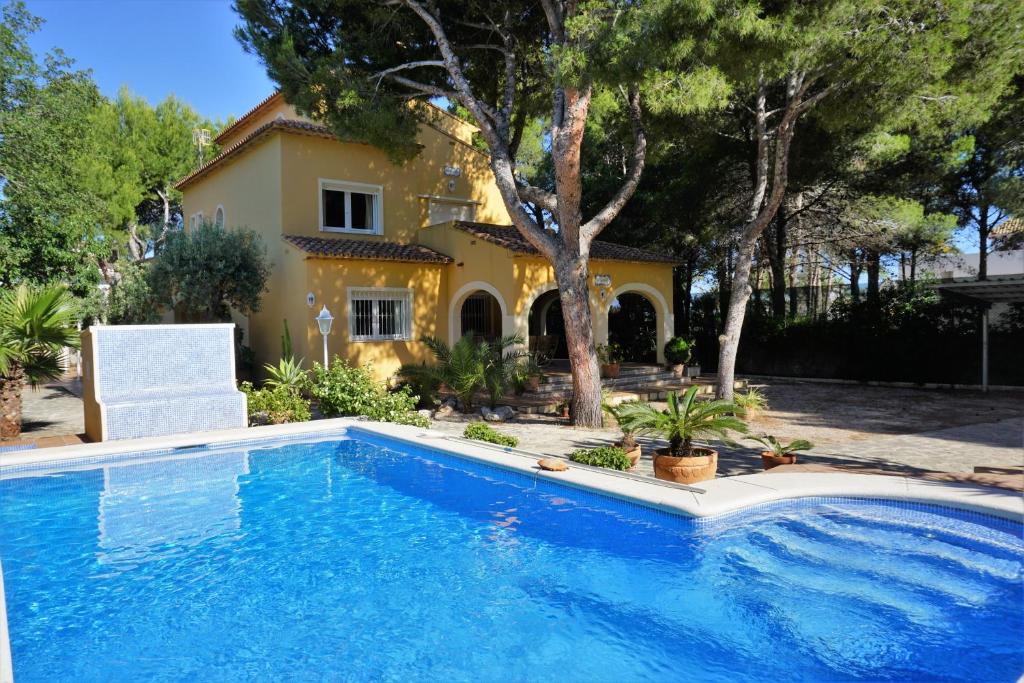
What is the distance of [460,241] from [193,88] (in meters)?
22.9

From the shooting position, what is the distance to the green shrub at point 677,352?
68.6 ft

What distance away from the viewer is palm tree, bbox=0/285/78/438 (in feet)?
40.1

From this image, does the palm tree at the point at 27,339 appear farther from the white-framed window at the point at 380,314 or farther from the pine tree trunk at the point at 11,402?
the white-framed window at the point at 380,314

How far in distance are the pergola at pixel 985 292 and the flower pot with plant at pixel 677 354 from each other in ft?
23.7

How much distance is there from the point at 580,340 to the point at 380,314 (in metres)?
8.08

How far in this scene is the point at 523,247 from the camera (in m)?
18.4

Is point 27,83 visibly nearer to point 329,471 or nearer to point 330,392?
point 330,392

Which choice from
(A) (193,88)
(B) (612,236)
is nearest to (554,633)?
(B) (612,236)

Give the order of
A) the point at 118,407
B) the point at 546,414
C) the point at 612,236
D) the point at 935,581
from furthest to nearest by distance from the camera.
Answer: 1. the point at 612,236
2. the point at 546,414
3. the point at 118,407
4. the point at 935,581

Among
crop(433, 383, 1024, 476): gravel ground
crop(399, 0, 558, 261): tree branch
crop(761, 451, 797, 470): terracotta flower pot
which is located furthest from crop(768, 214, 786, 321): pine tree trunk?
crop(761, 451, 797, 470): terracotta flower pot

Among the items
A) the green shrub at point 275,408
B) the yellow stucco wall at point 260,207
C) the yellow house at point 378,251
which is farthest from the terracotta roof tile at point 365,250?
the green shrub at point 275,408

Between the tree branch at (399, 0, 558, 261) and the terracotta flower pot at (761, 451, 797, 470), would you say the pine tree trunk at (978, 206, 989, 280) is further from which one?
the terracotta flower pot at (761, 451, 797, 470)

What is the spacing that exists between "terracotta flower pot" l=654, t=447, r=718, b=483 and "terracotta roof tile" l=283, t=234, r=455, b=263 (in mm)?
12566

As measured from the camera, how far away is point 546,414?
16516 mm
